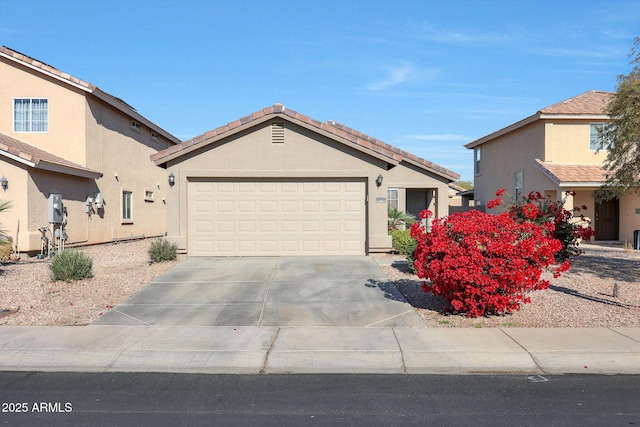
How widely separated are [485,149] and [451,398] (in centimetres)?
2527

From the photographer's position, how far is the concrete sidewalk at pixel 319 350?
656 cm

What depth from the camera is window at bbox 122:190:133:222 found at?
21.9 metres

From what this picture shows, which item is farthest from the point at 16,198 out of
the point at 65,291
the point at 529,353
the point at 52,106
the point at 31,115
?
the point at 529,353

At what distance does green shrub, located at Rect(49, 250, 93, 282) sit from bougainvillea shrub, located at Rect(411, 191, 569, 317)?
732cm

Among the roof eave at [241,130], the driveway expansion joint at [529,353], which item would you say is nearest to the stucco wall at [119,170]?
the roof eave at [241,130]

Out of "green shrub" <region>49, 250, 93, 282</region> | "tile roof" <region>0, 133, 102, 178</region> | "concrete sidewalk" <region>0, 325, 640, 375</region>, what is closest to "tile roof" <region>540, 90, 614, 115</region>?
"concrete sidewalk" <region>0, 325, 640, 375</region>

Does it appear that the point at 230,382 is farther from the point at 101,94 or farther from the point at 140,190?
the point at 140,190

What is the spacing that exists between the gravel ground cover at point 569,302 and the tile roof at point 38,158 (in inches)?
410

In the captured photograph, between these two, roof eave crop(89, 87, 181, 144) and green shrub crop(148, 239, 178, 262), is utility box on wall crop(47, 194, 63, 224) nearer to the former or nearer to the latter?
roof eave crop(89, 87, 181, 144)

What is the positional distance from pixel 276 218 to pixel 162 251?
124 inches

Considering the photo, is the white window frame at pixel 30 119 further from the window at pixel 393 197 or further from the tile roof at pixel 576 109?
the tile roof at pixel 576 109

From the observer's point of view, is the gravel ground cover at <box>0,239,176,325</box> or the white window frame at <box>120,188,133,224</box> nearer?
the gravel ground cover at <box>0,239,176,325</box>

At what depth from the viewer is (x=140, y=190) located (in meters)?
23.8

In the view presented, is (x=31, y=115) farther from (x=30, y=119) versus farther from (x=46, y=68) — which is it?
(x=46, y=68)
